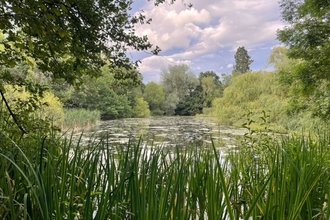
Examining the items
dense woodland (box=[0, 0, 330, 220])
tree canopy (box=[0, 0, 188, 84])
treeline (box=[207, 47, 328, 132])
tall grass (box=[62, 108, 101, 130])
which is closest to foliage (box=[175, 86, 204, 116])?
treeline (box=[207, 47, 328, 132])

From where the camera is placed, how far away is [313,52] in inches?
200

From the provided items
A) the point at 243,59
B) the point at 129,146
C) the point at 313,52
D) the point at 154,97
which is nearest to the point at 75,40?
the point at 129,146

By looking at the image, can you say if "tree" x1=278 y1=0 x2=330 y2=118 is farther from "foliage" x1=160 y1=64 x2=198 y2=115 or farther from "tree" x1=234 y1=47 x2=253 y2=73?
"tree" x1=234 y1=47 x2=253 y2=73

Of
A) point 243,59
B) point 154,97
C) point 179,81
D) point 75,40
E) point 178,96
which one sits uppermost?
point 243,59

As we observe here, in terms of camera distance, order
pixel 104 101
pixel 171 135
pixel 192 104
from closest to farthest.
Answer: pixel 171 135
pixel 104 101
pixel 192 104

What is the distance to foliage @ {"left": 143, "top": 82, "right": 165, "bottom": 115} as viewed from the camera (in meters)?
29.0

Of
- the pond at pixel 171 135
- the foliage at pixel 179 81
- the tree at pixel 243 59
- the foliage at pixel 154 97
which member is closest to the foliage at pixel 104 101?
the pond at pixel 171 135

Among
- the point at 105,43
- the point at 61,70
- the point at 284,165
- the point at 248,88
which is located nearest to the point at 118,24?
the point at 105,43

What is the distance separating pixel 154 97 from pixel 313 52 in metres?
24.2

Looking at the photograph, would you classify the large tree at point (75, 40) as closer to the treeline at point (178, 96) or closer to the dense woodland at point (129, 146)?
the dense woodland at point (129, 146)

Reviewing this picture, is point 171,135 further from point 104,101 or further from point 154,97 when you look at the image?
point 154,97

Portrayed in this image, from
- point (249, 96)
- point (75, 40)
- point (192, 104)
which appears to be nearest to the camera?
point (75, 40)

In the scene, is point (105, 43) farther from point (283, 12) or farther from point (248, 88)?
point (248, 88)

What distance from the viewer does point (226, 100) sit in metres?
14.8
